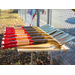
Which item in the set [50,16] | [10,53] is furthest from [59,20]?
[10,53]

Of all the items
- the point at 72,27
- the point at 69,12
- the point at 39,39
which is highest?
the point at 69,12

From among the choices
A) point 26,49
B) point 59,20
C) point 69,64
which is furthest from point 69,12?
point 26,49

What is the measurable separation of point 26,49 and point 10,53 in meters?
2.21

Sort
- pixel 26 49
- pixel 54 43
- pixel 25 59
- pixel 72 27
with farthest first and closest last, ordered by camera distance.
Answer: pixel 25 59 < pixel 72 27 < pixel 54 43 < pixel 26 49

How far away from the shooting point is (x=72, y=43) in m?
2.95

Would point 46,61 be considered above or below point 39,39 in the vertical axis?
below

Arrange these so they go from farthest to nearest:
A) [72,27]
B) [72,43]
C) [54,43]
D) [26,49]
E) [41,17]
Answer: [41,17], [72,43], [72,27], [54,43], [26,49]

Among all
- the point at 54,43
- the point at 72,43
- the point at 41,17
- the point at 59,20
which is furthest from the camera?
the point at 41,17

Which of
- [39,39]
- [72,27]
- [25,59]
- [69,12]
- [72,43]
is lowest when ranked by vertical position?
[25,59]

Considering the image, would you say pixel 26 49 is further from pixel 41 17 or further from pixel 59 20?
pixel 41 17

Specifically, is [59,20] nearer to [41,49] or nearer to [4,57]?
[41,49]

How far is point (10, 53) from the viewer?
163 inches

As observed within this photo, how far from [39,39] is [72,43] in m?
0.89

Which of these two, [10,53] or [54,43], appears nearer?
[54,43]
